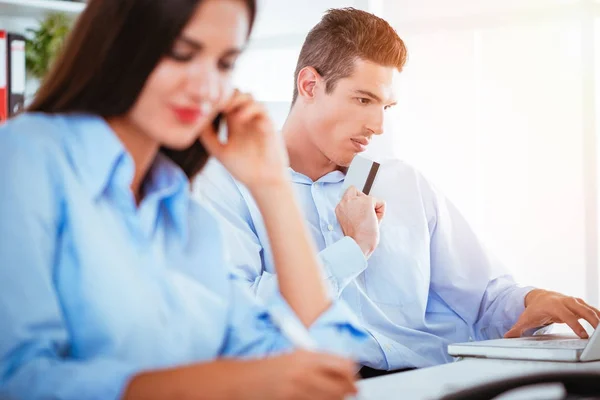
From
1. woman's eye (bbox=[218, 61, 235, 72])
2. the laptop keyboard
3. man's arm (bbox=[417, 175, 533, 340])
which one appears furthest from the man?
woman's eye (bbox=[218, 61, 235, 72])

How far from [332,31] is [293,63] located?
48.1 inches

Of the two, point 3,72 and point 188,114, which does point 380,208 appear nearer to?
point 3,72

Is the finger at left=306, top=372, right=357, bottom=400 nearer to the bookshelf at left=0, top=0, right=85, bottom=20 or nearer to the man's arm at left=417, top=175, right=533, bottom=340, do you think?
the man's arm at left=417, top=175, right=533, bottom=340

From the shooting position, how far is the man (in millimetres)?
1931

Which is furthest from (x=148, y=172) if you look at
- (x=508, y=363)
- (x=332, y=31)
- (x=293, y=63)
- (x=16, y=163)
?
(x=293, y=63)

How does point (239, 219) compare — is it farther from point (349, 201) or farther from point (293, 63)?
point (293, 63)

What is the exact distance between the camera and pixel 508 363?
139 centimetres

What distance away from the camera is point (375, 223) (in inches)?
75.9

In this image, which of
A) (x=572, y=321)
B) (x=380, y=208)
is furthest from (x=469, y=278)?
(x=572, y=321)

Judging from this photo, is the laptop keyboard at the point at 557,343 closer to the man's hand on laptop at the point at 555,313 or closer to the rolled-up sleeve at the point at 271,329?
the man's hand on laptop at the point at 555,313

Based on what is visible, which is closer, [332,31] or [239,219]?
[239,219]

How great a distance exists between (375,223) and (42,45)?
105 cm

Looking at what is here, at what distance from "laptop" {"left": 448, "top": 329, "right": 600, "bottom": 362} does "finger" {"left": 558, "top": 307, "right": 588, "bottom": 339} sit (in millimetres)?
123

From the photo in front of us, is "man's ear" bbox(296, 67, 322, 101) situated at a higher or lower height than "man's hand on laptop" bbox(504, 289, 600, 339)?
higher
